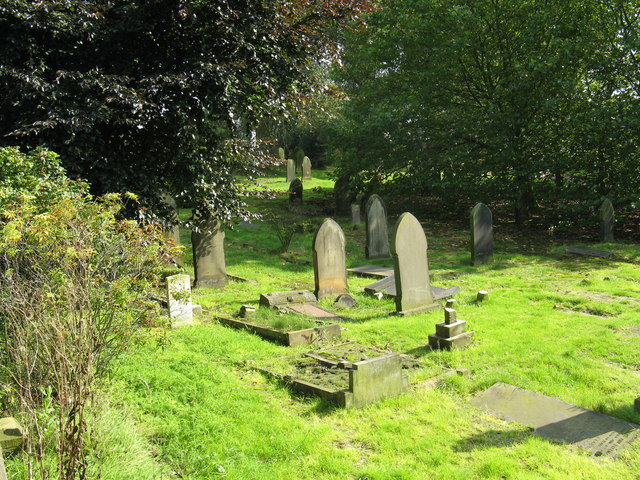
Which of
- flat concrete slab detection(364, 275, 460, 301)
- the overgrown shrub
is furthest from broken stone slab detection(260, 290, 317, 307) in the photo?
the overgrown shrub

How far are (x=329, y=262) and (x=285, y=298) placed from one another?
1362mm

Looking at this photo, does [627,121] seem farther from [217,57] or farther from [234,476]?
[234,476]

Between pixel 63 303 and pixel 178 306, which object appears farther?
pixel 178 306

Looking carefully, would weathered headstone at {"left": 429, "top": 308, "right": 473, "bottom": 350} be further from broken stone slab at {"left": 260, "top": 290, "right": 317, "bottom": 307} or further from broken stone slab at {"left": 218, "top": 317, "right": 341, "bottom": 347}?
broken stone slab at {"left": 260, "top": 290, "right": 317, "bottom": 307}

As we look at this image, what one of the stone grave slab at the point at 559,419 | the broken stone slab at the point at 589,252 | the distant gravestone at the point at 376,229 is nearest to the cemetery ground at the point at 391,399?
the stone grave slab at the point at 559,419

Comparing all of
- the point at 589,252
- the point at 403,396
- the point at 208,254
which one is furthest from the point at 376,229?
the point at 403,396

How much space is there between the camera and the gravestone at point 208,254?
11.1 m

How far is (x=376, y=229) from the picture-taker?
1454 centimetres

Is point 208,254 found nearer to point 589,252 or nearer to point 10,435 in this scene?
point 10,435

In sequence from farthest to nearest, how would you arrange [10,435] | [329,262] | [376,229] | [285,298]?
1. [376,229]
2. [329,262]
3. [285,298]
4. [10,435]

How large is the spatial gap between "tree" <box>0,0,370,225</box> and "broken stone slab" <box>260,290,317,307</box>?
1.93 meters

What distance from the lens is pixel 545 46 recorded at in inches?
695

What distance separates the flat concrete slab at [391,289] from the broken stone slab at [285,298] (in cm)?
144

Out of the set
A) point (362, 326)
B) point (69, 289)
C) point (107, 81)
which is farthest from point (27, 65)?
point (362, 326)
